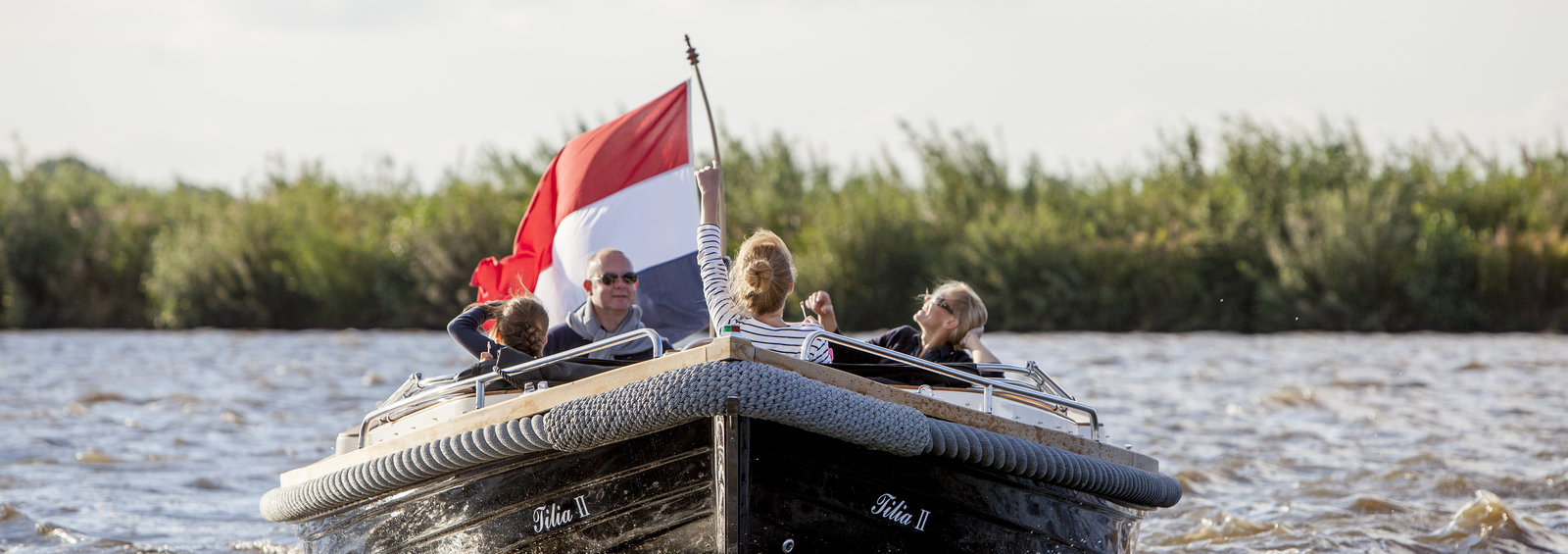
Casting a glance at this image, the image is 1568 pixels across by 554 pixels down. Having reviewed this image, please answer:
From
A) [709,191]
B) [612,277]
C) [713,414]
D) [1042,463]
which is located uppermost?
[709,191]

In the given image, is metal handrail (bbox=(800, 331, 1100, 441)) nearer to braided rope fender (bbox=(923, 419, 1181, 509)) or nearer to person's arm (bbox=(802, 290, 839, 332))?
braided rope fender (bbox=(923, 419, 1181, 509))

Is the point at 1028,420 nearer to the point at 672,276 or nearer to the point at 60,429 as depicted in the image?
the point at 672,276

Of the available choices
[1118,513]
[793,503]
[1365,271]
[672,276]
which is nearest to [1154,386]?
[672,276]

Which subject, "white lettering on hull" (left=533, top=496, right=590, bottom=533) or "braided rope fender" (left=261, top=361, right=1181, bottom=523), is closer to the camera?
"braided rope fender" (left=261, top=361, right=1181, bottom=523)

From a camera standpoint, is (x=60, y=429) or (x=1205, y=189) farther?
(x=1205, y=189)

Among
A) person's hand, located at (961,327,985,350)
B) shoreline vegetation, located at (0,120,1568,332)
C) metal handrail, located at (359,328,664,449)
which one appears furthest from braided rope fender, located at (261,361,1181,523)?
shoreline vegetation, located at (0,120,1568,332)

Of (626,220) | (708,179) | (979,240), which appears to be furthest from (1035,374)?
(979,240)

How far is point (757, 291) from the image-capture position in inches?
169

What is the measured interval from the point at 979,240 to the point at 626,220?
77.3ft

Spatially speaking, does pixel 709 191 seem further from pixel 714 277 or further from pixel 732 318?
pixel 732 318

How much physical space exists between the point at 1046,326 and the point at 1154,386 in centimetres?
1501

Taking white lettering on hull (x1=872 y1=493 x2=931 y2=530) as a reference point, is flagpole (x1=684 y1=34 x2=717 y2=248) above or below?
above

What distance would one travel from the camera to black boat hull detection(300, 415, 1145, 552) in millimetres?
4020

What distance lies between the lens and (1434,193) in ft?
97.4
